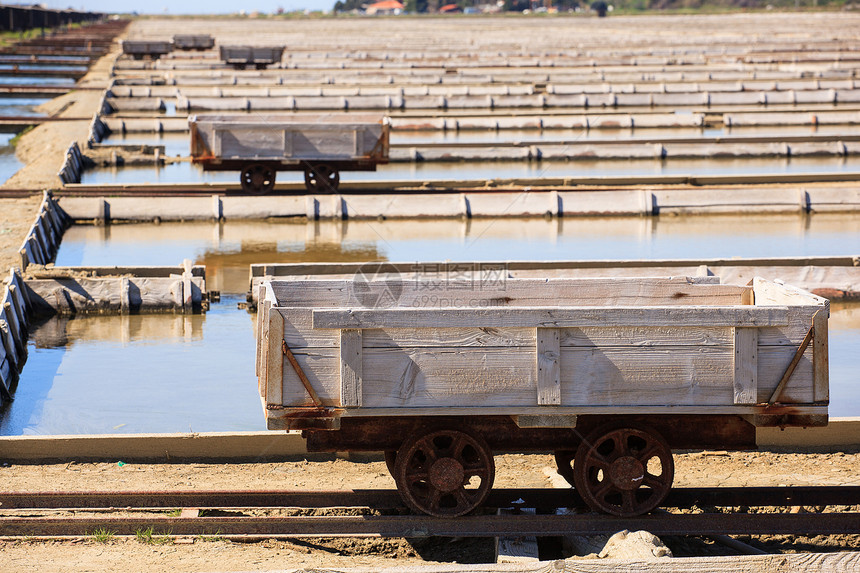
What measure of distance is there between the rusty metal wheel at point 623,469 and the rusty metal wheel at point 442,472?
569mm

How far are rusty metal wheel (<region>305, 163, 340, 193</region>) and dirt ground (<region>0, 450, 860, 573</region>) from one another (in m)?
12.1

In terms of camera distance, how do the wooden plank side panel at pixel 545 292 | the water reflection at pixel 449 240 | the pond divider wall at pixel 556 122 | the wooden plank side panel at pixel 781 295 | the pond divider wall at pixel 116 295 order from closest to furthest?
1. the wooden plank side panel at pixel 781 295
2. the wooden plank side panel at pixel 545 292
3. the pond divider wall at pixel 116 295
4. the water reflection at pixel 449 240
5. the pond divider wall at pixel 556 122

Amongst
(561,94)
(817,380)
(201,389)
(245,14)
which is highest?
(245,14)

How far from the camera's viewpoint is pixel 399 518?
19.9 feet

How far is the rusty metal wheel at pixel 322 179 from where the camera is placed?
19156 mm

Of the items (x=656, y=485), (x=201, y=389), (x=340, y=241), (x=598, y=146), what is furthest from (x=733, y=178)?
(x=656, y=485)

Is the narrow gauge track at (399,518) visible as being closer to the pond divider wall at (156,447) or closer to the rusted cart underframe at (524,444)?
the rusted cart underframe at (524,444)

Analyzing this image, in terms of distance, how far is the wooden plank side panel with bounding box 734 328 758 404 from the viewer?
566cm

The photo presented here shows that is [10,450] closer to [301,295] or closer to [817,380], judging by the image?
[301,295]

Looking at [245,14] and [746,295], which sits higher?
[245,14]

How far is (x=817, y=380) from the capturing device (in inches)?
224

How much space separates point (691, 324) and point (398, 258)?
31.5 ft

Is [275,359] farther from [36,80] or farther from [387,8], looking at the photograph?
[387,8]

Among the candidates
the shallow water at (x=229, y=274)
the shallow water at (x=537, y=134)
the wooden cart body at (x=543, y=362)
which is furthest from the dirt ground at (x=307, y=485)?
the shallow water at (x=537, y=134)
